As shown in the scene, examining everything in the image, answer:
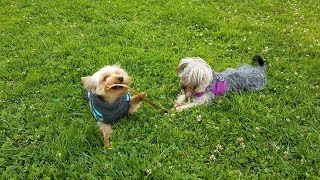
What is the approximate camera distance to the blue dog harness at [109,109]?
6777 millimetres

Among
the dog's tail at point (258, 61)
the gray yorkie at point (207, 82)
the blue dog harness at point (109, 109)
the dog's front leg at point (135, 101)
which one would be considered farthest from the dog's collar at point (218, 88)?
the blue dog harness at point (109, 109)

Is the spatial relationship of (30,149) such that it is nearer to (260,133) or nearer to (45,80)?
(45,80)

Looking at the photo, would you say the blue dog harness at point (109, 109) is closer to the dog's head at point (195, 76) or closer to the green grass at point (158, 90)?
the green grass at point (158, 90)

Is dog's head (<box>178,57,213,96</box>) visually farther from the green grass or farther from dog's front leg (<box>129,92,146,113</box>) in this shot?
dog's front leg (<box>129,92,146,113</box>)

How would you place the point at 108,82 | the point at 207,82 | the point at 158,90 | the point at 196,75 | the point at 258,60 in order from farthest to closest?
the point at 258,60 < the point at 158,90 < the point at 207,82 < the point at 196,75 < the point at 108,82

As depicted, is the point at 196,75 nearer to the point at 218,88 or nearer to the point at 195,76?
the point at 195,76

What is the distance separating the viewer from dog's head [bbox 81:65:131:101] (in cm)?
657

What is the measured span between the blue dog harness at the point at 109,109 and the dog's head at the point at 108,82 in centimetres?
12

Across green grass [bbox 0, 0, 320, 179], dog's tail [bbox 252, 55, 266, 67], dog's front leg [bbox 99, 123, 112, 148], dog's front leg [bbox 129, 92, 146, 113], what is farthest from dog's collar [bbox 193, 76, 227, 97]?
dog's front leg [bbox 99, 123, 112, 148]

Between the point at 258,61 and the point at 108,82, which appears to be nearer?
the point at 108,82

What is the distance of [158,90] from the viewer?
8227 millimetres

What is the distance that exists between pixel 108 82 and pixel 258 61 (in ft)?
13.3

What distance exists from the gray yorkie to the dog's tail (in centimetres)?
51

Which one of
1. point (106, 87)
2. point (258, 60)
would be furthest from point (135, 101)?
point (258, 60)
